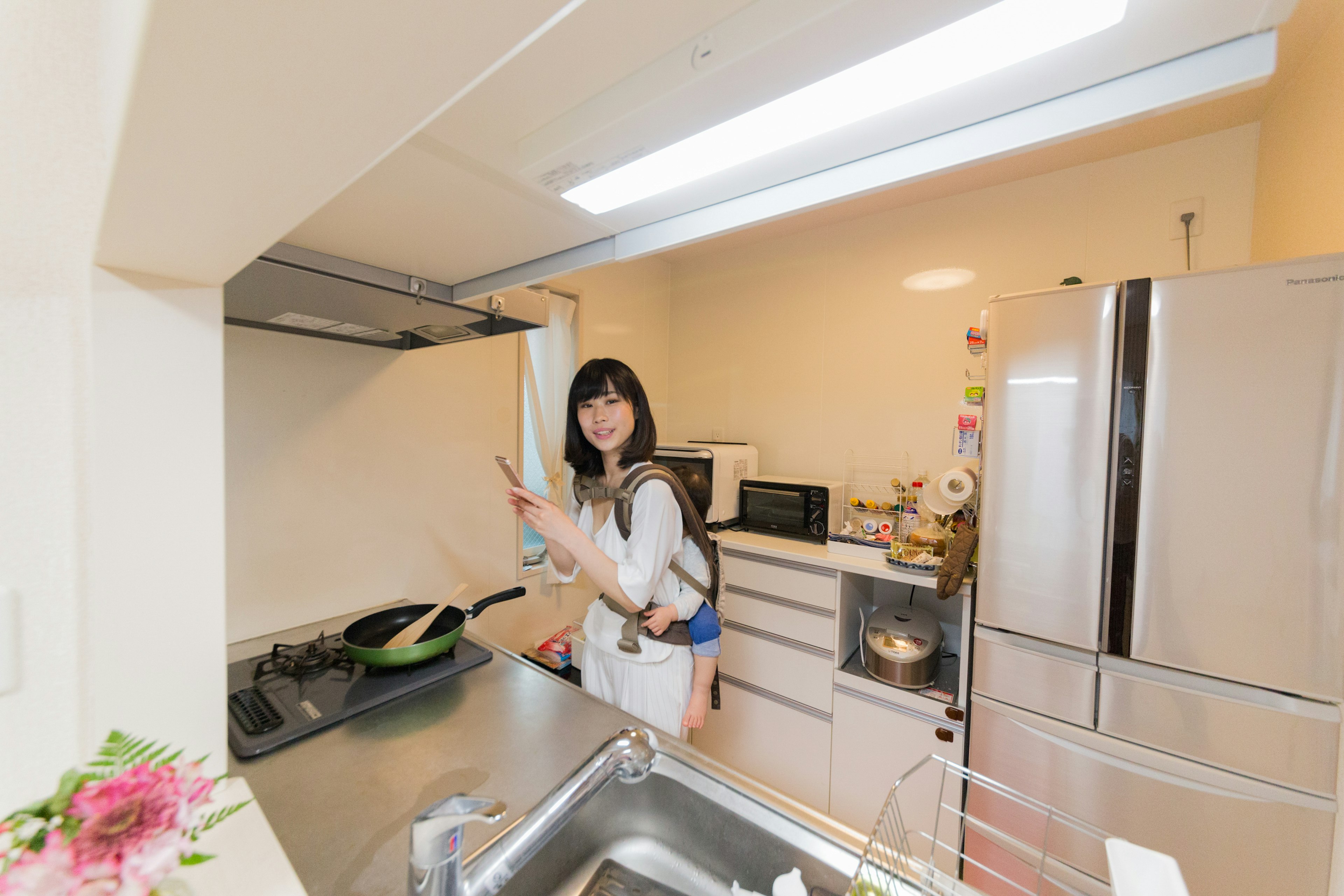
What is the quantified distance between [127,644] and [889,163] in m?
1.07

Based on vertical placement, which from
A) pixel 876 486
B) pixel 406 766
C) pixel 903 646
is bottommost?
pixel 903 646

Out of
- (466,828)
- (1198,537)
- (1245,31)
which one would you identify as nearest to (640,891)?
(466,828)

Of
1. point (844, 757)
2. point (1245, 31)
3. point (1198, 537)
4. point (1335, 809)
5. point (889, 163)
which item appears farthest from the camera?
point (844, 757)

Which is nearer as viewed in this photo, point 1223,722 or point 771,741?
point 1223,722

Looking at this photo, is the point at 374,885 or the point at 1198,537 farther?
the point at 1198,537

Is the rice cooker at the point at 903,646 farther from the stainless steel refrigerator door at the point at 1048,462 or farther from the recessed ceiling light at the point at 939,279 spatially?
the recessed ceiling light at the point at 939,279

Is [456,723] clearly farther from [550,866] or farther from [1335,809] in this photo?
[1335,809]

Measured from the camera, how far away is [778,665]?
195 cm

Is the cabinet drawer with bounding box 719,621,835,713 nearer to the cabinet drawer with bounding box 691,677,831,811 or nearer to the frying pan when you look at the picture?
the cabinet drawer with bounding box 691,677,831,811

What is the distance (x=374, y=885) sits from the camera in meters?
0.61

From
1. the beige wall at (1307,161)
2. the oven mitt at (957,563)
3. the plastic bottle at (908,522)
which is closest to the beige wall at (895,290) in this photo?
the beige wall at (1307,161)

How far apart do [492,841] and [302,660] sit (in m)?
0.91

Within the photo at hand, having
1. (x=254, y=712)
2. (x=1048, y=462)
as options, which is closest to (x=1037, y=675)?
(x=1048, y=462)

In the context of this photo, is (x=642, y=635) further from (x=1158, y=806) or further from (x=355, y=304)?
(x=1158, y=806)
